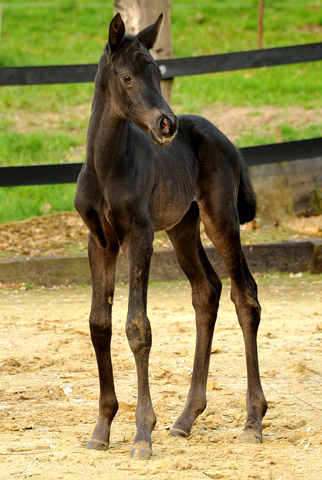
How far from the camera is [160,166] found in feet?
13.1

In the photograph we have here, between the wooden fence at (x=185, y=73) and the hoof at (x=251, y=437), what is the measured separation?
5.04m

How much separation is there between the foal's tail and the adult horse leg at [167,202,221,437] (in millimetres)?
376

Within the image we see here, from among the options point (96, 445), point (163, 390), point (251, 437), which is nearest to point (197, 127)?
point (163, 390)

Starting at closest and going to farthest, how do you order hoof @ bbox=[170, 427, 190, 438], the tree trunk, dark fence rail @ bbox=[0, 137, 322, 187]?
hoof @ bbox=[170, 427, 190, 438], dark fence rail @ bbox=[0, 137, 322, 187], the tree trunk

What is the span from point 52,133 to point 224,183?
8270 millimetres

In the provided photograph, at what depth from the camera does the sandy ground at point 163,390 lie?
11.1 feet

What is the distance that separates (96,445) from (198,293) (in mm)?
1226

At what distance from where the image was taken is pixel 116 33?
3.49 metres

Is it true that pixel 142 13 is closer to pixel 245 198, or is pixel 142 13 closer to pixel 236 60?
pixel 236 60

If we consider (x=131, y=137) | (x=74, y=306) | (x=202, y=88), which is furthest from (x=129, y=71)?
(x=202, y=88)

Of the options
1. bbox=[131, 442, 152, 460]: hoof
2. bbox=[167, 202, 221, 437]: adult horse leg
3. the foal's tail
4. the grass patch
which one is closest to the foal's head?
bbox=[167, 202, 221, 437]: adult horse leg

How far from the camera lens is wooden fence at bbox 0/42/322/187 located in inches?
326

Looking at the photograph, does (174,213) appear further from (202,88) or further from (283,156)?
(202,88)

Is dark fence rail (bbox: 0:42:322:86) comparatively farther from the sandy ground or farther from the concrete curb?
the sandy ground
